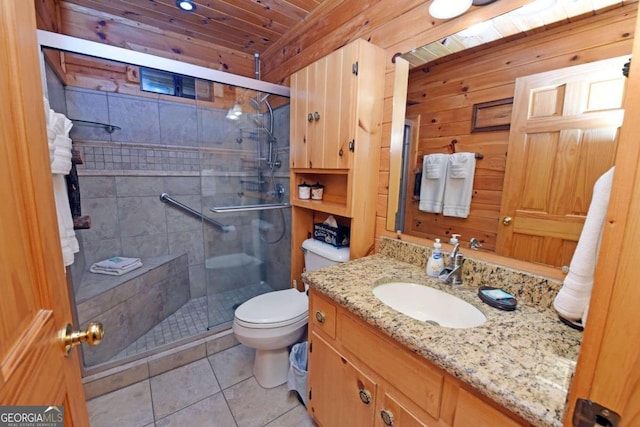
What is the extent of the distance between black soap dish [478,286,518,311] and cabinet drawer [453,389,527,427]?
0.39m

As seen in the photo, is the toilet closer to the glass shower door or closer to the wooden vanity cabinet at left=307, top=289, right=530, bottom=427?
the wooden vanity cabinet at left=307, top=289, right=530, bottom=427

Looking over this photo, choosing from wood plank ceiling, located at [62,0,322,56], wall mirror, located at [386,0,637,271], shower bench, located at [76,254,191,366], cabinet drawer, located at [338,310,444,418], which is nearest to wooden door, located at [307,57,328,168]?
wall mirror, located at [386,0,637,271]

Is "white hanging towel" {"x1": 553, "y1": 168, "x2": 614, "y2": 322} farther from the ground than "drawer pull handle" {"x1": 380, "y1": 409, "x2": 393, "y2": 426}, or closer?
farther from the ground

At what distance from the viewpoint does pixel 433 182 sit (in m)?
1.33

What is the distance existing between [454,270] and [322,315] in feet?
1.90

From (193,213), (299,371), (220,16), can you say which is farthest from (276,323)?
(220,16)

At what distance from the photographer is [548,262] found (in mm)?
975

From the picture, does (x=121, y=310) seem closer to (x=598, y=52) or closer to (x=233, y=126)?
(x=233, y=126)

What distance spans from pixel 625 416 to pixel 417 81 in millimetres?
1329

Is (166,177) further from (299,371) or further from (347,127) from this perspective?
(299,371)

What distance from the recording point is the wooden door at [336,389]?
98cm

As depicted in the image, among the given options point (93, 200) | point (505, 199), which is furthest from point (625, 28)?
point (93, 200)

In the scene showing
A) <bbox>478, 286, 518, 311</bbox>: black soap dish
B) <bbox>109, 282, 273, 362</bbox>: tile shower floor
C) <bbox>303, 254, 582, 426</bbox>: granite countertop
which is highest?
<bbox>478, 286, 518, 311</bbox>: black soap dish

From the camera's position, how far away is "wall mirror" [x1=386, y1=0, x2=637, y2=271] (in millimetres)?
872
